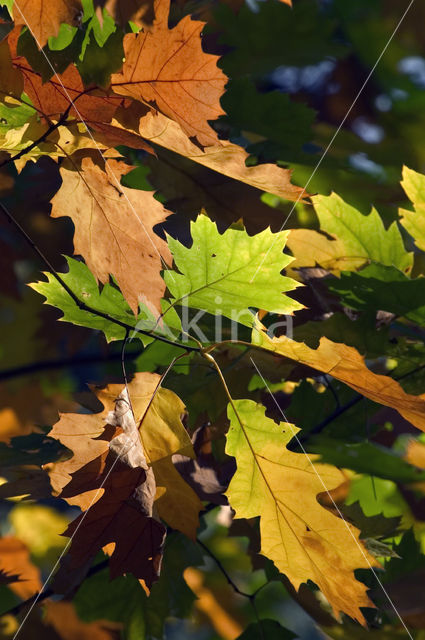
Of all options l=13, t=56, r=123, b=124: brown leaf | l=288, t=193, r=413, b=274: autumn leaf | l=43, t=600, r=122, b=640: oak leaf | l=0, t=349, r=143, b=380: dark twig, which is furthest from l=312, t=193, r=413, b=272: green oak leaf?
l=43, t=600, r=122, b=640: oak leaf

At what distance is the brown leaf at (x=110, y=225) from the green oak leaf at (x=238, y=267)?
0.03m

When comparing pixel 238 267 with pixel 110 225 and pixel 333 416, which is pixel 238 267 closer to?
pixel 110 225

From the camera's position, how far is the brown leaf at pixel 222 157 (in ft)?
1.62

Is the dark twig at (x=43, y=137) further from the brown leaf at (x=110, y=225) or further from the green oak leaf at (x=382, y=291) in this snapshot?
the green oak leaf at (x=382, y=291)

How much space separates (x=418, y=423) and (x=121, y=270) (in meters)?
0.24

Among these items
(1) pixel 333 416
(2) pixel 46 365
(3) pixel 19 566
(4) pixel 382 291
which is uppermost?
(4) pixel 382 291

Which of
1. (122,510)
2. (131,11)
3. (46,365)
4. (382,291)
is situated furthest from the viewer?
(46,365)

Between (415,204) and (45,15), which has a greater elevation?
(45,15)

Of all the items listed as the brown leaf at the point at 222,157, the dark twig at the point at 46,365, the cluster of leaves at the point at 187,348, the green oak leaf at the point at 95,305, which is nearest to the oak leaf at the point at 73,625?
the cluster of leaves at the point at 187,348

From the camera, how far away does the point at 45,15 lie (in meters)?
0.52

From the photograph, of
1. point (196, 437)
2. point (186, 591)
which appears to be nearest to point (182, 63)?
point (196, 437)

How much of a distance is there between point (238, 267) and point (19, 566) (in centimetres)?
63

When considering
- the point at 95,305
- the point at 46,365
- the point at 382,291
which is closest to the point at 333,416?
the point at 382,291

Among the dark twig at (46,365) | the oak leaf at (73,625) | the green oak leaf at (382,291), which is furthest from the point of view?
the dark twig at (46,365)
